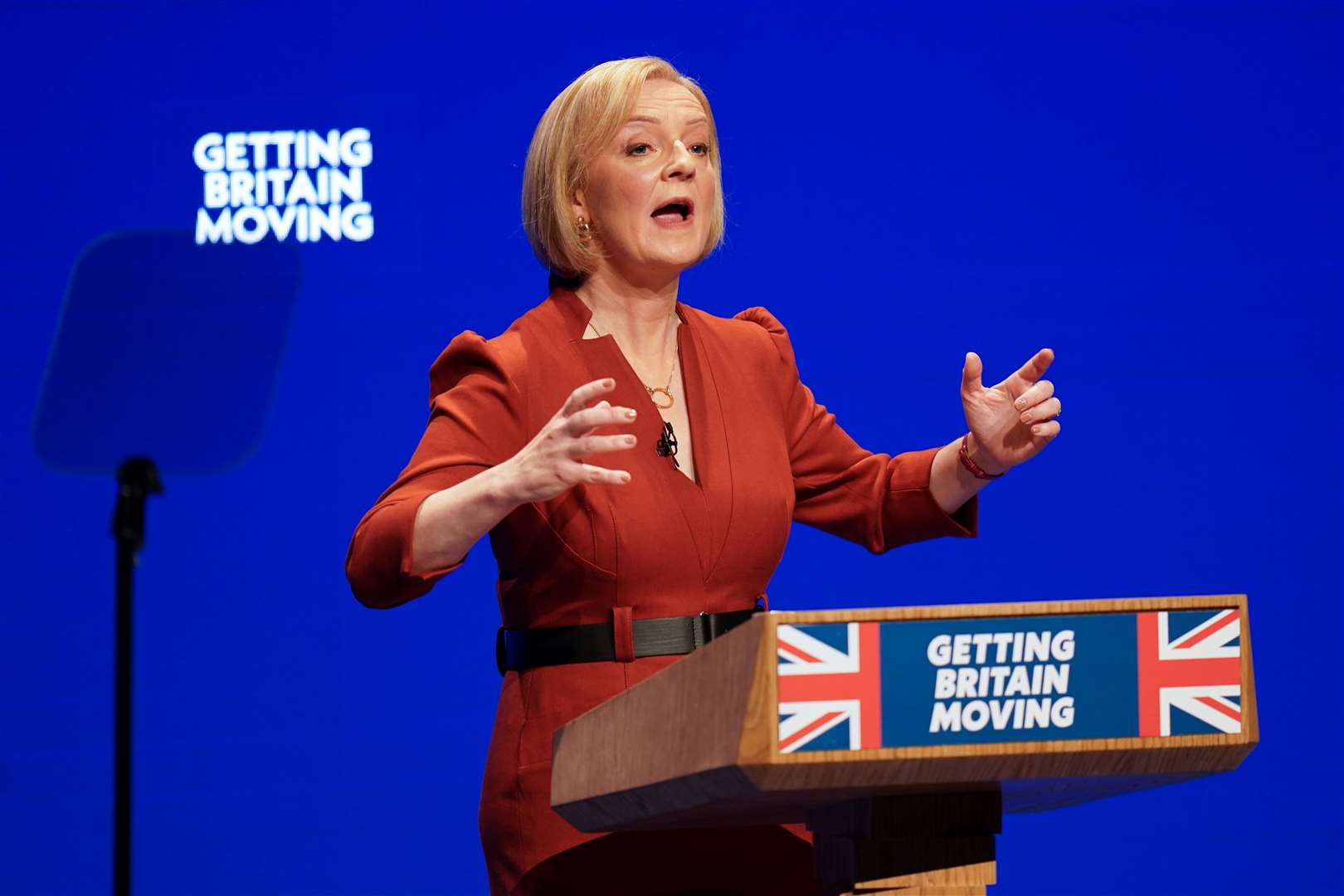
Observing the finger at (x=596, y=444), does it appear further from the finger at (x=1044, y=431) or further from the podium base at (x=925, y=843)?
the finger at (x=1044, y=431)

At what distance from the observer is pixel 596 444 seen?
1.20 metres

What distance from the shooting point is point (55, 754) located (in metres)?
2.86

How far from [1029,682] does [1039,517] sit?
6.75 ft

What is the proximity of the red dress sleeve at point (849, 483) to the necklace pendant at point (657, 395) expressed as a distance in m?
0.17

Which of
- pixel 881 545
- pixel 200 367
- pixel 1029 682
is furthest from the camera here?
pixel 200 367

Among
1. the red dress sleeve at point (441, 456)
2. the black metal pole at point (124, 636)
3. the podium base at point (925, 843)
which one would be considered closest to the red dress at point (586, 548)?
the red dress sleeve at point (441, 456)

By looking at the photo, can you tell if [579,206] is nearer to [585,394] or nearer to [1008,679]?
[585,394]

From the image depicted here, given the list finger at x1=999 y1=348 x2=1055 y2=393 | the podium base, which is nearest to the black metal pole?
finger at x1=999 y1=348 x2=1055 y2=393

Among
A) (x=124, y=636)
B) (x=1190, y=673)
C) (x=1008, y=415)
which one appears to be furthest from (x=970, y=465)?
(x=124, y=636)

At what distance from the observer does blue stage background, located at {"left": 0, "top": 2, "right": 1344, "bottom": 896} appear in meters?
2.86

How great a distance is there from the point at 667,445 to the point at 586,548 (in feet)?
0.48

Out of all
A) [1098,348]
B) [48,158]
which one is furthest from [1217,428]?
[48,158]

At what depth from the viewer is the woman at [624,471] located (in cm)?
143

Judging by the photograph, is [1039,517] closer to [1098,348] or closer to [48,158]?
[1098,348]
